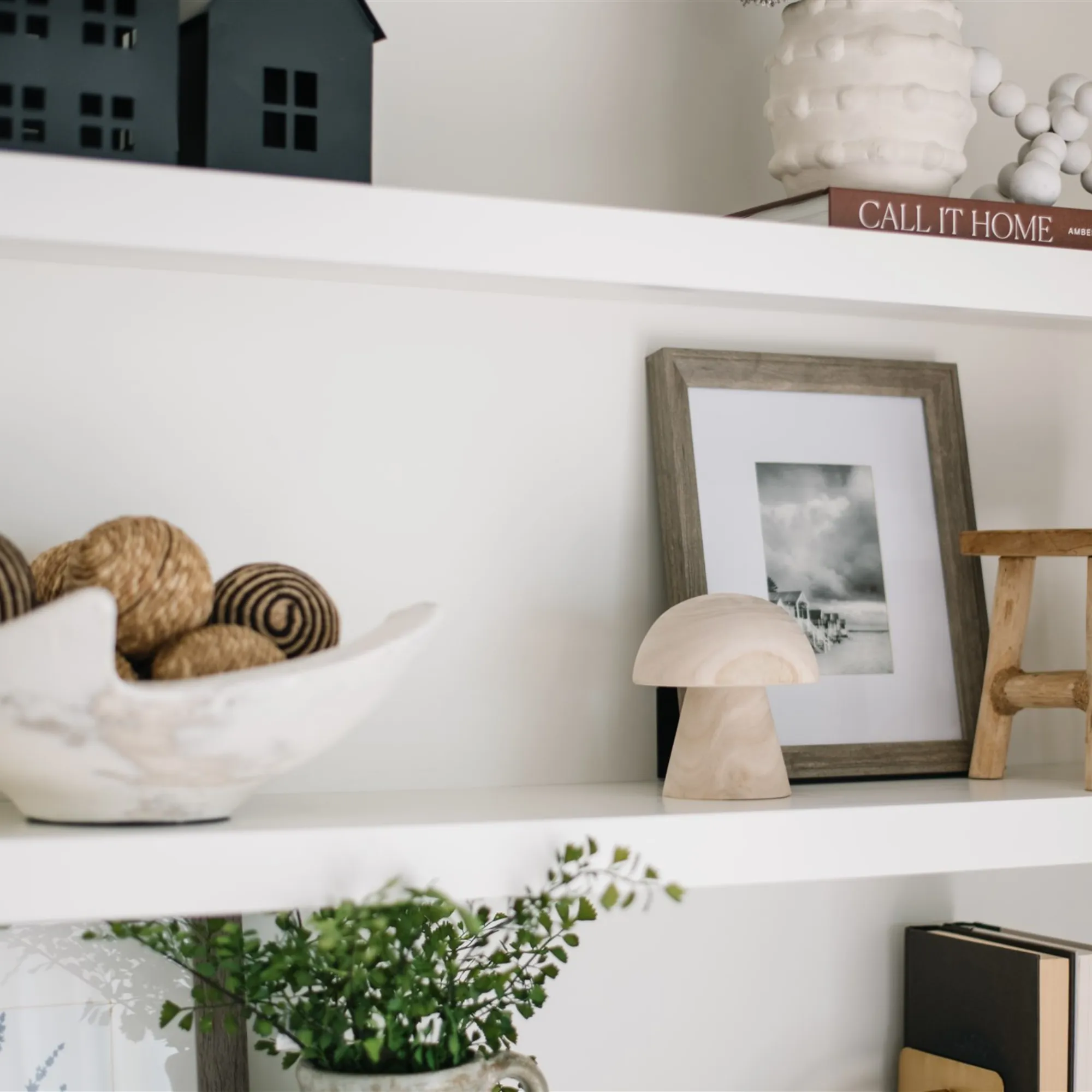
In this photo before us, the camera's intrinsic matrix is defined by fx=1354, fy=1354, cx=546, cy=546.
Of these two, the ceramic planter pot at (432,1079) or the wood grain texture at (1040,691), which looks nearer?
the ceramic planter pot at (432,1079)

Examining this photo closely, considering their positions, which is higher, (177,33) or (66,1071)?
(177,33)

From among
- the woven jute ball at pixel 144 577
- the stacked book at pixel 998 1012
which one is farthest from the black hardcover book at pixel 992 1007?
the woven jute ball at pixel 144 577

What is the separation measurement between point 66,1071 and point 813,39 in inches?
31.3

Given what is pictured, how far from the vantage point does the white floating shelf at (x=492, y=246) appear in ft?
2.22

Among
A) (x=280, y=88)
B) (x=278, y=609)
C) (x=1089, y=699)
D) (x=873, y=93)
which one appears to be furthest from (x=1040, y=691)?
(x=280, y=88)

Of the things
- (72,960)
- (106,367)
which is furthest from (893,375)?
(72,960)

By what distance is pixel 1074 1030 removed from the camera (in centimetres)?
91

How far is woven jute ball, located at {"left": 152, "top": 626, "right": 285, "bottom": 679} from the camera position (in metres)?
0.68

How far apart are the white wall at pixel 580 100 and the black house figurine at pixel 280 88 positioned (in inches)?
6.0

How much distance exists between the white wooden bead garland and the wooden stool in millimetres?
232

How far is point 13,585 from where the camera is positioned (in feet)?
2.16

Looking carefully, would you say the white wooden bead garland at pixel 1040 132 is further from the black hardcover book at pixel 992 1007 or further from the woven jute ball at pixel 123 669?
the woven jute ball at pixel 123 669

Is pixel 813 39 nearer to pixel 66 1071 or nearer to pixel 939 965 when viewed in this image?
pixel 939 965

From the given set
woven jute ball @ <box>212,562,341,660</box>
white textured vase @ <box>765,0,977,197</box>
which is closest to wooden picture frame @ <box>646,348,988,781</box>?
white textured vase @ <box>765,0,977,197</box>
